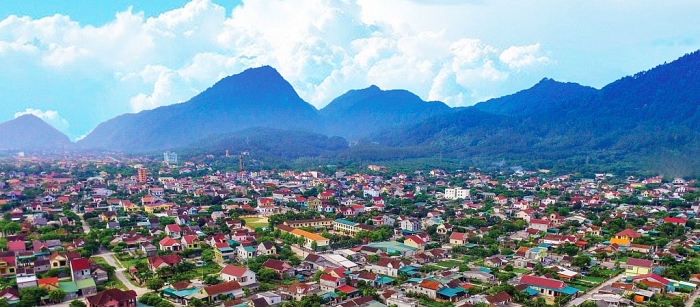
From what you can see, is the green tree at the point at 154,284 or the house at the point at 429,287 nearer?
the house at the point at 429,287

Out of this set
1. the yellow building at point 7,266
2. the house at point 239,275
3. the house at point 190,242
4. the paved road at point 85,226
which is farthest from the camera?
the paved road at point 85,226

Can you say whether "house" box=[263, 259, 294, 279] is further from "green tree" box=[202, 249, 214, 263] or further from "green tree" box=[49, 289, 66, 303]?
"green tree" box=[49, 289, 66, 303]

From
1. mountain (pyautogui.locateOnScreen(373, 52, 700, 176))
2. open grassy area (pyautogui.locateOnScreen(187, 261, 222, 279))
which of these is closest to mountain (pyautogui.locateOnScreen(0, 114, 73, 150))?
mountain (pyautogui.locateOnScreen(373, 52, 700, 176))

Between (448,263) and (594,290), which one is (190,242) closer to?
(448,263)

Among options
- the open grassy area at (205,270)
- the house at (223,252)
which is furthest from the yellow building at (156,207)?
the open grassy area at (205,270)

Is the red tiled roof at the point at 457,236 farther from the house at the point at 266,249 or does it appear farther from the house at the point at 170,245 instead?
the house at the point at 170,245

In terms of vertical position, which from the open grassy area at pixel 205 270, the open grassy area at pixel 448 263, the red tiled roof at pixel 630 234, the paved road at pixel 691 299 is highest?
the red tiled roof at pixel 630 234

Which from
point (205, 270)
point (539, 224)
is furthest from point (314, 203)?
point (205, 270)
